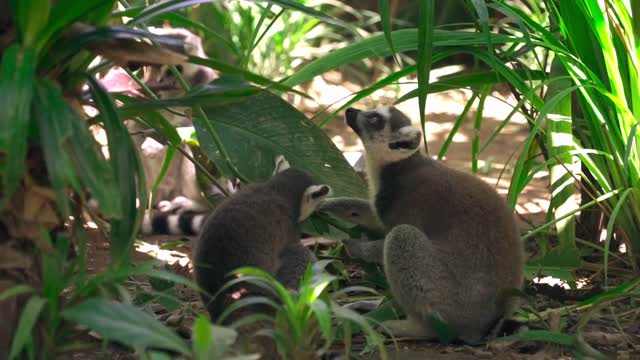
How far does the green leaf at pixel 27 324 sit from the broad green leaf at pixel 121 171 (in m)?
0.28

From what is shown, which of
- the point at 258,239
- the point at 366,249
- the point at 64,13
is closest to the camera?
the point at 64,13

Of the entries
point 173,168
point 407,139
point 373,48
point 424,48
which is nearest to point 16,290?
point 424,48

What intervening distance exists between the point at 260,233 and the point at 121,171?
0.83 meters

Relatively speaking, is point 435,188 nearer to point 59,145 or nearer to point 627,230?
point 627,230

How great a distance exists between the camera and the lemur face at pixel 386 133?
14.4ft

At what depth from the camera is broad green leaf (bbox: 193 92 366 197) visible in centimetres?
435

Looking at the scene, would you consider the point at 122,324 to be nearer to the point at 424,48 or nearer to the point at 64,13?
the point at 64,13

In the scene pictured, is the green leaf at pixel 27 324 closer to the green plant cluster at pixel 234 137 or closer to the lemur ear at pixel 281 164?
the green plant cluster at pixel 234 137

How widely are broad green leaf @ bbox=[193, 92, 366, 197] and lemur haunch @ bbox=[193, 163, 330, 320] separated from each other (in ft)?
1.01

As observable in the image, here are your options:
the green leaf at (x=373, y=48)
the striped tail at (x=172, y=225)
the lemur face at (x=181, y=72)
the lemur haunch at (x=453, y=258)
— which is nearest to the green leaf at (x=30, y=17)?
the lemur haunch at (x=453, y=258)

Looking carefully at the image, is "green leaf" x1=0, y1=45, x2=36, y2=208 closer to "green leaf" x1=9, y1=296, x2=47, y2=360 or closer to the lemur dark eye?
"green leaf" x1=9, y1=296, x2=47, y2=360

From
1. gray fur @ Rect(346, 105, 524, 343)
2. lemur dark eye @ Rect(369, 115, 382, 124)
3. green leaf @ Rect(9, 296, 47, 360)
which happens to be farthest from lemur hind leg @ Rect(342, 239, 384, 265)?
green leaf @ Rect(9, 296, 47, 360)

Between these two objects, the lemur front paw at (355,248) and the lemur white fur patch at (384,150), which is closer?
the lemur front paw at (355,248)

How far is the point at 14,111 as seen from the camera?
2633 millimetres
